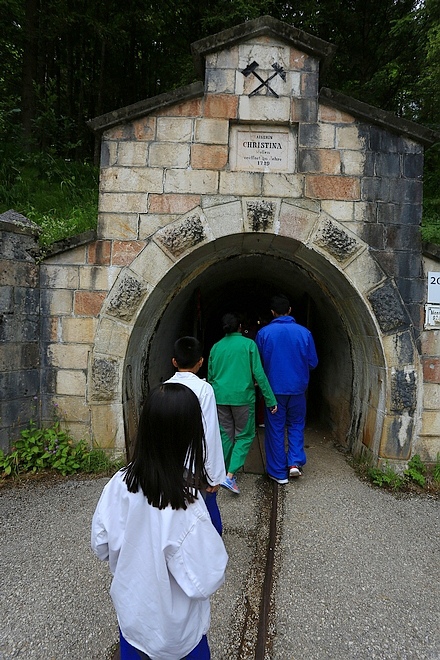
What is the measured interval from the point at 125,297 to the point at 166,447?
3.21 m

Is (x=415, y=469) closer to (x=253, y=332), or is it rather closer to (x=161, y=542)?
(x=161, y=542)

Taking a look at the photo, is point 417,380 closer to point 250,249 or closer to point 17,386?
point 250,249

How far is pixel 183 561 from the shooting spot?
1.47 metres

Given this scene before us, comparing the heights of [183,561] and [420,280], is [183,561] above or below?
below

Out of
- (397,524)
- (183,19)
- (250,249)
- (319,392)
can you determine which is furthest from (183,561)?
(183,19)

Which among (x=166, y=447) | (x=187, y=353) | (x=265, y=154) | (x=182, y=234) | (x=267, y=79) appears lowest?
(x=166, y=447)

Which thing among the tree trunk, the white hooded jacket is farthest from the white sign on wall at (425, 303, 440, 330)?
the tree trunk

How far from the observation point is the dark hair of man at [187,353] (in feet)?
9.10

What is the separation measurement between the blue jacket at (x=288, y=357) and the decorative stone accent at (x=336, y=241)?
0.90m

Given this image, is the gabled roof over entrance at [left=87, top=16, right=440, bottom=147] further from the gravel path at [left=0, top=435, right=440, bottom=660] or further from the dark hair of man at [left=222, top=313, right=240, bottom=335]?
the gravel path at [left=0, top=435, right=440, bottom=660]

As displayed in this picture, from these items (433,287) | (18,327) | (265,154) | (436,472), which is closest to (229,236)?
(265,154)

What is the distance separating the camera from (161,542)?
147 cm

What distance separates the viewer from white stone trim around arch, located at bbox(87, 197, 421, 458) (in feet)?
15.0

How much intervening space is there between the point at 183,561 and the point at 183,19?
514 inches
